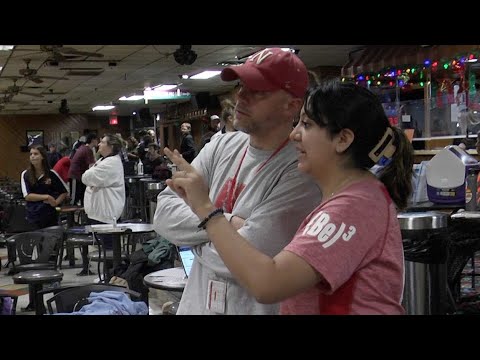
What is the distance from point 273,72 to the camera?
4.81 feet

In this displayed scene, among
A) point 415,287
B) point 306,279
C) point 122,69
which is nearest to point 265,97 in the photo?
point 306,279

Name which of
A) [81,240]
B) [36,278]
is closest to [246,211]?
[36,278]

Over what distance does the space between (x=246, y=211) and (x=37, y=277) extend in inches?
172

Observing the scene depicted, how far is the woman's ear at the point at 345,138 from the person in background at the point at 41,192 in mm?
6806

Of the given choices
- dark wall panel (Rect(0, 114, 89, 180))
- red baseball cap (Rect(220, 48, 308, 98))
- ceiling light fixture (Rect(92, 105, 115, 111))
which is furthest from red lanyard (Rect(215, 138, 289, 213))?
dark wall panel (Rect(0, 114, 89, 180))

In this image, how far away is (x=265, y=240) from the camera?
142cm

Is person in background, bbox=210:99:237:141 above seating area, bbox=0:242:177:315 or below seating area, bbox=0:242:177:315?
above

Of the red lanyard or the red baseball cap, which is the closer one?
the red baseball cap

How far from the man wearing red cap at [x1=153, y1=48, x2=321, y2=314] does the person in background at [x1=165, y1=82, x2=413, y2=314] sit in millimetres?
179

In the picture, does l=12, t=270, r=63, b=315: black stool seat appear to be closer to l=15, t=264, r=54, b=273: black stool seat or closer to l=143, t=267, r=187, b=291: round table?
l=15, t=264, r=54, b=273: black stool seat

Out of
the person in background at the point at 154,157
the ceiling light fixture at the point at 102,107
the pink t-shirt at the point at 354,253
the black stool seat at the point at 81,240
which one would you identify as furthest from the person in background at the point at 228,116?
the ceiling light fixture at the point at 102,107

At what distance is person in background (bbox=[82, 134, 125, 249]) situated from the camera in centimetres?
708
